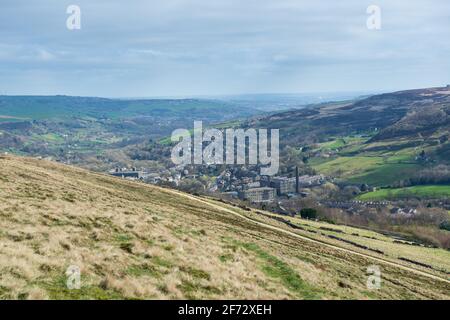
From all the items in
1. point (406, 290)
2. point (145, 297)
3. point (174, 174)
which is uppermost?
point (145, 297)

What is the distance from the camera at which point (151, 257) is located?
17609mm

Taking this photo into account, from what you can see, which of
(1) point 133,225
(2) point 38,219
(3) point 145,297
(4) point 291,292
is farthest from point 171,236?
(3) point 145,297

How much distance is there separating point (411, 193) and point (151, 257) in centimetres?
12196

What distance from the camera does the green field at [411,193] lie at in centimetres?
12353

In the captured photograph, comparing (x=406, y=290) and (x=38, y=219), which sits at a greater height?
(x=38, y=219)

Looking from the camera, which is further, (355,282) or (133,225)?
(133,225)

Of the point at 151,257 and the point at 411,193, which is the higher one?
the point at 151,257

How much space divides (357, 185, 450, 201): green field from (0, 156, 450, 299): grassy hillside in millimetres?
103742

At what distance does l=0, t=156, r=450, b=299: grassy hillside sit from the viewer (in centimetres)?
1394

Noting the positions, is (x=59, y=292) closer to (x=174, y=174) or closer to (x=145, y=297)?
(x=145, y=297)

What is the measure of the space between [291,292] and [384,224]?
77.0 metres

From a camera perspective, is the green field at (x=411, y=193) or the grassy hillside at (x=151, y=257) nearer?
the grassy hillside at (x=151, y=257)

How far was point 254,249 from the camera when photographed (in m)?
23.2

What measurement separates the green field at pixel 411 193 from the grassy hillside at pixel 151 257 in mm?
103742
